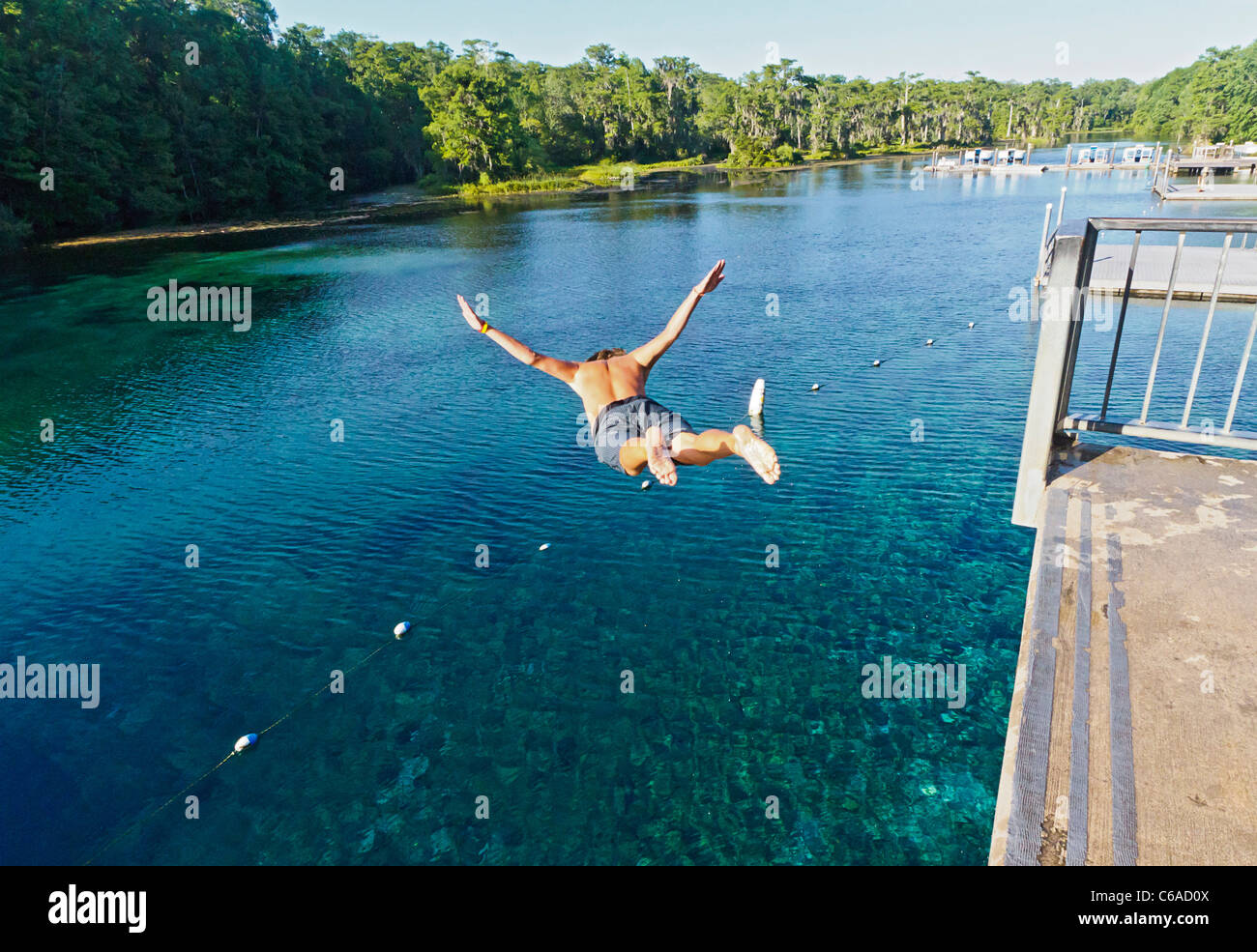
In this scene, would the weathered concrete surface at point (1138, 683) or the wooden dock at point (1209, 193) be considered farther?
the wooden dock at point (1209, 193)

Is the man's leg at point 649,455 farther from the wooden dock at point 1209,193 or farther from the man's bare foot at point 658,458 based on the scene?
the wooden dock at point 1209,193

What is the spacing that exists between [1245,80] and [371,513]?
386 ft

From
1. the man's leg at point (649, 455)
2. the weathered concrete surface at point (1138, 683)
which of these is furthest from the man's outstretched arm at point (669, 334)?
the weathered concrete surface at point (1138, 683)

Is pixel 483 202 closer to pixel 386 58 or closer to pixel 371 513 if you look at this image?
pixel 386 58

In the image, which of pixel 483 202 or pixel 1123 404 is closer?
pixel 1123 404

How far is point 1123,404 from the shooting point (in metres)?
19.5

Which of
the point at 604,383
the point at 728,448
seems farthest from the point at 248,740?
the point at 728,448

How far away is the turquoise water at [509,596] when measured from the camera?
955 centimetres

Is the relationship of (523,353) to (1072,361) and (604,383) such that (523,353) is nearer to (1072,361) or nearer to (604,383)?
(604,383)

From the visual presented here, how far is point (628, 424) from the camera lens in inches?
256

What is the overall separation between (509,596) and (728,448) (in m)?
8.62

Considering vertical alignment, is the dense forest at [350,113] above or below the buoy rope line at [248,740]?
above
